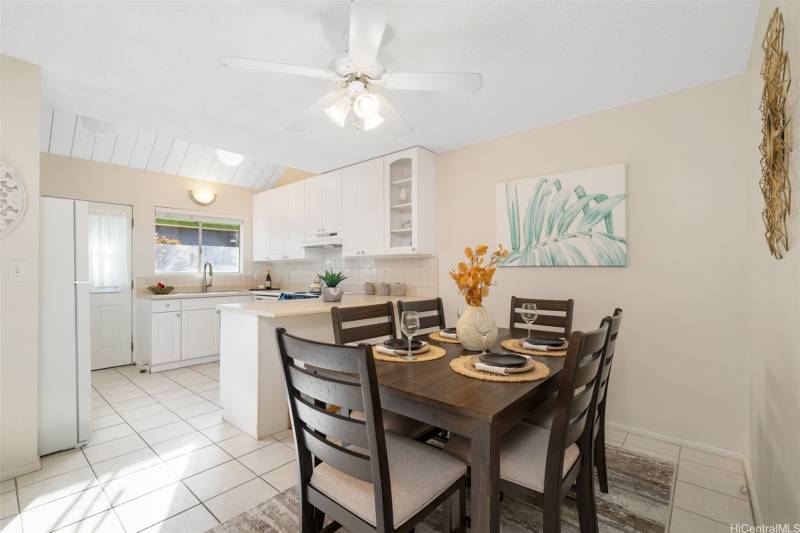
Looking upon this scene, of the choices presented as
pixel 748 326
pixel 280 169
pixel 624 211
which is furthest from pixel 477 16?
pixel 280 169

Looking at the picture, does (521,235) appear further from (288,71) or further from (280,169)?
(280,169)

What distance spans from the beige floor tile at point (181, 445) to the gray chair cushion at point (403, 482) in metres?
1.62

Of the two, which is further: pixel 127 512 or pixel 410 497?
pixel 127 512

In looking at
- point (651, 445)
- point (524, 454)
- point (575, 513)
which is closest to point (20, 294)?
point (524, 454)

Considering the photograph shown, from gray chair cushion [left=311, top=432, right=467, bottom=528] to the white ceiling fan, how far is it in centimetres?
158

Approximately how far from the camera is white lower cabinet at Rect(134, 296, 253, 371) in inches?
164

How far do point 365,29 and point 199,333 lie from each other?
435cm

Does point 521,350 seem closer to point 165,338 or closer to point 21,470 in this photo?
point 21,470

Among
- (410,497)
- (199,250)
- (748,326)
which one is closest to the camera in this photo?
(410,497)

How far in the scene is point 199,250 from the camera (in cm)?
510

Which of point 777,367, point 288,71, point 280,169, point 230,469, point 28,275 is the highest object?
point 280,169

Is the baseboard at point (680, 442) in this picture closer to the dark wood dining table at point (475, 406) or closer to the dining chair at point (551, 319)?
the dining chair at point (551, 319)

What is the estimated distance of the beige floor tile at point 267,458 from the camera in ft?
7.00

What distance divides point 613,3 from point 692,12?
402 millimetres
